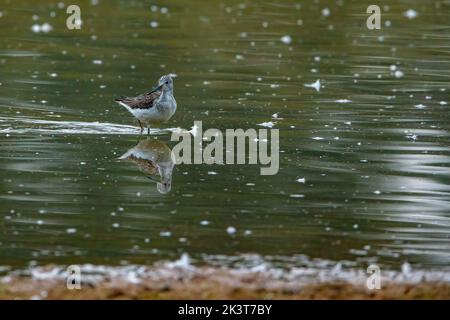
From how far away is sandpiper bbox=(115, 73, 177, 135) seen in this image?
42.9 feet

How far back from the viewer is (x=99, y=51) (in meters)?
19.3

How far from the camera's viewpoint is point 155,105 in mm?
13055

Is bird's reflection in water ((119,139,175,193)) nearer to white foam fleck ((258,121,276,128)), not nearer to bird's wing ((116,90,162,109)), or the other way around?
bird's wing ((116,90,162,109))

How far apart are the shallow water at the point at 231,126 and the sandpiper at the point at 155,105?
0.83 ft

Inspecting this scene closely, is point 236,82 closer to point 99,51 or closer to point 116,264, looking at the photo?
point 99,51

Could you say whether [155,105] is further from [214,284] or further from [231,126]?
[214,284]

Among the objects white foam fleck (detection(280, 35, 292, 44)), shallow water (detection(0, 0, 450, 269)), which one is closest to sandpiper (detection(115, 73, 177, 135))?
shallow water (detection(0, 0, 450, 269))

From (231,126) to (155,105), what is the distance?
104 cm

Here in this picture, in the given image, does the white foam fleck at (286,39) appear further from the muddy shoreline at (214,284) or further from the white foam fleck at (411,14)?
the muddy shoreline at (214,284)

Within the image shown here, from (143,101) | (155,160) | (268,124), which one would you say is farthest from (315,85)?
(155,160)

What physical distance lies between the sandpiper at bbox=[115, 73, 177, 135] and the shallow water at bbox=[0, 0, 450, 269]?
0.83 ft

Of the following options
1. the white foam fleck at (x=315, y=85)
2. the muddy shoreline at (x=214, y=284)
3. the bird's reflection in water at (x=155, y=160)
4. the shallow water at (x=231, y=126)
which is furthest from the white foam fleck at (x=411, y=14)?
the muddy shoreline at (x=214, y=284)

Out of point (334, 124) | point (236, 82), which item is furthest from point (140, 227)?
point (236, 82)

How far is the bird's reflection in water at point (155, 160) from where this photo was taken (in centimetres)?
1112
